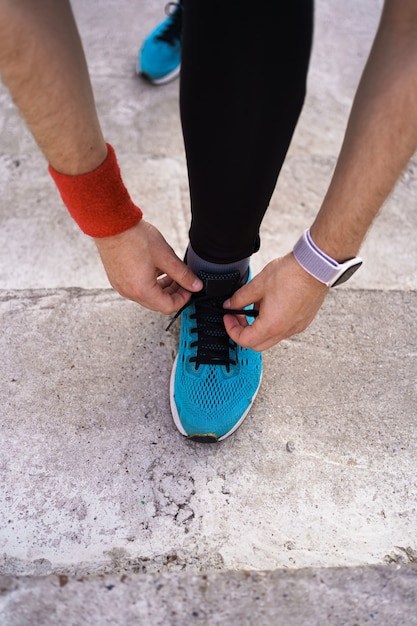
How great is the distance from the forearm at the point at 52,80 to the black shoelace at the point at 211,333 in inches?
16.6

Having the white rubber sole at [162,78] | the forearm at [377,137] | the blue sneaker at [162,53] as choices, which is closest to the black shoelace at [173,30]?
the blue sneaker at [162,53]

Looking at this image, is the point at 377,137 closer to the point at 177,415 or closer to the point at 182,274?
the point at 182,274

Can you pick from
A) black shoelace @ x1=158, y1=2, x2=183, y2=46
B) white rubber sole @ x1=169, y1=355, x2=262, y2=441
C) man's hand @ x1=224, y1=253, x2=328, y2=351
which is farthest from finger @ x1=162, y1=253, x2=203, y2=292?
black shoelace @ x1=158, y1=2, x2=183, y2=46

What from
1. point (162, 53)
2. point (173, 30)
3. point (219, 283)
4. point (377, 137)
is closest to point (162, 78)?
point (162, 53)

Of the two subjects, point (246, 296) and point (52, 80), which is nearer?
point (52, 80)

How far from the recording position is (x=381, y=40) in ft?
2.59

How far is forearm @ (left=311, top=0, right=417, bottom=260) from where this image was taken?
752mm

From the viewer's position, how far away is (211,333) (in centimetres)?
116

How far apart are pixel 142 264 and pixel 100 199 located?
0.15 meters

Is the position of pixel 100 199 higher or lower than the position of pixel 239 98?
lower

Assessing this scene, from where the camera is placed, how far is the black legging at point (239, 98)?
74 centimetres

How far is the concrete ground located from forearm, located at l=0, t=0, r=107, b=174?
0.53m

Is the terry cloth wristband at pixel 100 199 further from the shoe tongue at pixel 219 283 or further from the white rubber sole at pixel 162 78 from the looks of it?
the white rubber sole at pixel 162 78

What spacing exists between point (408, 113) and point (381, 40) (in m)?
0.13
